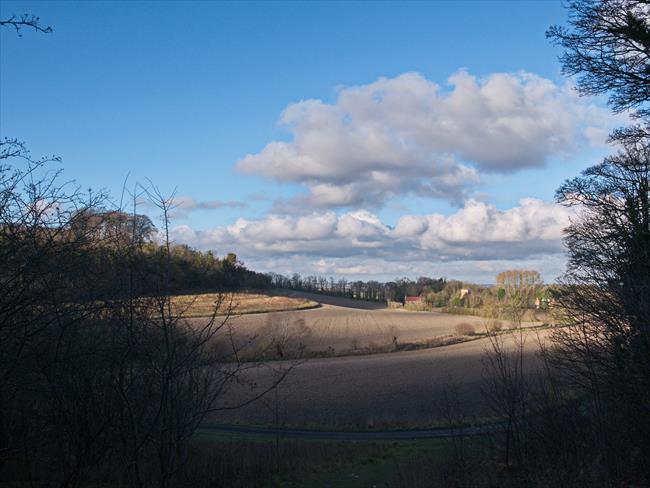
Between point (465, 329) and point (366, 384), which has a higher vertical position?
point (465, 329)

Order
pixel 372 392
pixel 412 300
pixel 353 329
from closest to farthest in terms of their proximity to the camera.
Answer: pixel 372 392 → pixel 353 329 → pixel 412 300

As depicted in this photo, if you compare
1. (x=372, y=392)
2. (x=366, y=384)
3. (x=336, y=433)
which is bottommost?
(x=336, y=433)

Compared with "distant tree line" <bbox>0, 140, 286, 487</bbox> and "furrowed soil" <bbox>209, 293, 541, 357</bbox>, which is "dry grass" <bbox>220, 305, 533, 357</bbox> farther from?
"distant tree line" <bbox>0, 140, 286, 487</bbox>

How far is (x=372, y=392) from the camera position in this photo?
47531mm

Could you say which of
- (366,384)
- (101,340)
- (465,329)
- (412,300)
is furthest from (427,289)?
(101,340)

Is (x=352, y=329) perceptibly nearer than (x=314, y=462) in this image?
No

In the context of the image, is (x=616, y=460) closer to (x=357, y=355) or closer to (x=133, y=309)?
(x=133, y=309)

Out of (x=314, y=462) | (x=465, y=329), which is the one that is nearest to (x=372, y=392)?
(x=314, y=462)

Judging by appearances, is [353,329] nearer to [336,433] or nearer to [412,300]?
[336,433]

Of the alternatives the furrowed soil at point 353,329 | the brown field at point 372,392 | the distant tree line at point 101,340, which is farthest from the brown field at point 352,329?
the distant tree line at point 101,340

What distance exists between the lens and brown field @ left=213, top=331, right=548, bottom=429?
38.0 meters

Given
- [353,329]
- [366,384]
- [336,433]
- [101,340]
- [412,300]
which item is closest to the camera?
[101,340]

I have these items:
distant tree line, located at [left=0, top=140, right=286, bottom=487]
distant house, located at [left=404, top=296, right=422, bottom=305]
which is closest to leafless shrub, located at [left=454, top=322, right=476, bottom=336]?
distant house, located at [left=404, top=296, right=422, bottom=305]

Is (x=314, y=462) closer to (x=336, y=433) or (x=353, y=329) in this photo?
(x=336, y=433)
